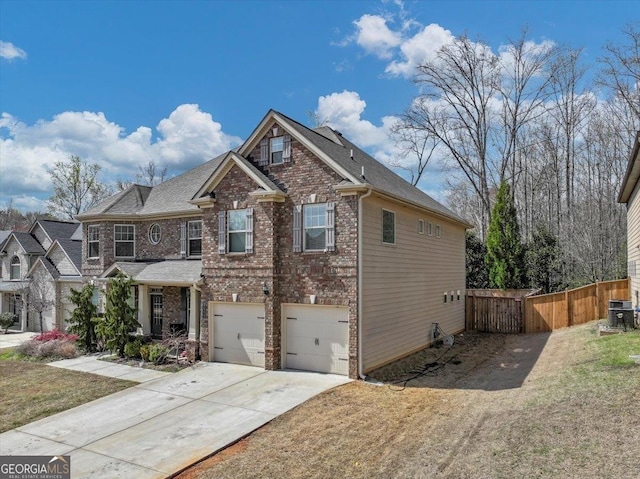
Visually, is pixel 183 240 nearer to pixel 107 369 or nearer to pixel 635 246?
pixel 107 369

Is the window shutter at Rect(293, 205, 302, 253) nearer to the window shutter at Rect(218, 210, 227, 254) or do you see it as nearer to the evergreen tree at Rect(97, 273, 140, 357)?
the window shutter at Rect(218, 210, 227, 254)

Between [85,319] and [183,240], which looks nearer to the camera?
[85,319]

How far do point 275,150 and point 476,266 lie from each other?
58.3 feet

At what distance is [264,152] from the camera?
14.4 meters

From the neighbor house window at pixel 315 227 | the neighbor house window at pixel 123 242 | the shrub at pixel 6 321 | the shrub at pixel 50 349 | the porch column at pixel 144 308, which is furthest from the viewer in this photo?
the shrub at pixel 6 321

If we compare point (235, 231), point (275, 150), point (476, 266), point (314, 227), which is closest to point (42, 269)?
point (235, 231)

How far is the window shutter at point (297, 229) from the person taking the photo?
1338 cm

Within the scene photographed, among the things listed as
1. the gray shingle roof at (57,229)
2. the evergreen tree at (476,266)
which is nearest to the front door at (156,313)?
the gray shingle roof at (57,229)

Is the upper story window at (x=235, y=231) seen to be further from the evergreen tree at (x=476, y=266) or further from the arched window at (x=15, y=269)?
the arched window at (x=15, y=269)

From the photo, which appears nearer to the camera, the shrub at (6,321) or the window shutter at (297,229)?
the window shutter at (297,229)

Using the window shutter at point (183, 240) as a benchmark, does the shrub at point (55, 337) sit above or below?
below

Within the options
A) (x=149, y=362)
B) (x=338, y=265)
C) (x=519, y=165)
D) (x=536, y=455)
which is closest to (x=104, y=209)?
(x=149, y=362)

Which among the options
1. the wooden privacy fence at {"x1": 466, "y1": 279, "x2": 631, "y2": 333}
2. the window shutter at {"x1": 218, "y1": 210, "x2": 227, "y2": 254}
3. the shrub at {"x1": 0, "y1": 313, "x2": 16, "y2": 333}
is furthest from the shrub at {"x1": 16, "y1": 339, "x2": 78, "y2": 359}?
the wooden privacy fence at {"x1": 466, "y1": 279, "x2": 631, "y2": 333}

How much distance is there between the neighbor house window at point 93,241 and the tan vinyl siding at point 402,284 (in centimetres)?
1347
